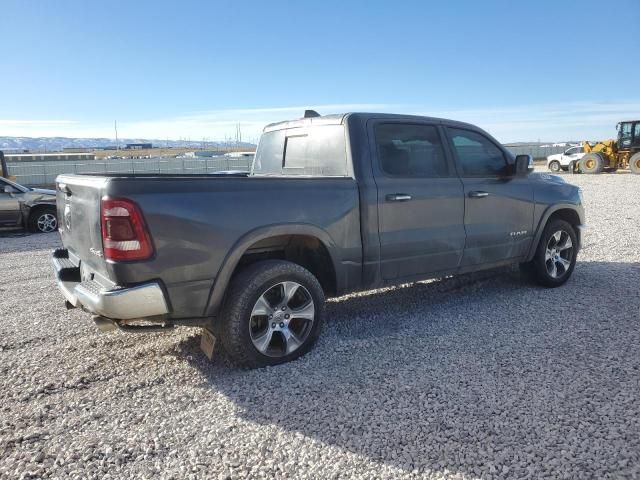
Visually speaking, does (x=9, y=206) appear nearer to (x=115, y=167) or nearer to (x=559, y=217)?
(x=559, y=217)

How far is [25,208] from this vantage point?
11.3m

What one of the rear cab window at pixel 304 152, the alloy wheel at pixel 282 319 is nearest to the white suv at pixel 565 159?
the rear cab window at pixel 304 152

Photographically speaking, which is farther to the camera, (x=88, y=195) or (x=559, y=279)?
(x=559, y=279)

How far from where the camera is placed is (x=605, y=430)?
112 inches

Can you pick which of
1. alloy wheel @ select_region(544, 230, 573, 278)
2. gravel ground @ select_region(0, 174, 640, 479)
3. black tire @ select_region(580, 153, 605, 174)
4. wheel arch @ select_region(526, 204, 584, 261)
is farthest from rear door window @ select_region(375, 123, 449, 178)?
black tire @ select_region(580, 153, 605, 174)

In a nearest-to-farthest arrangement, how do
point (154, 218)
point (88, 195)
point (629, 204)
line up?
point (154, 218) < point (88, 195) < point (629, 204)

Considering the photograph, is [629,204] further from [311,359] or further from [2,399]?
[2,399]

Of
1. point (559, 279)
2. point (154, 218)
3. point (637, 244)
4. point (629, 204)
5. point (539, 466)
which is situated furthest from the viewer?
point (629, 204)

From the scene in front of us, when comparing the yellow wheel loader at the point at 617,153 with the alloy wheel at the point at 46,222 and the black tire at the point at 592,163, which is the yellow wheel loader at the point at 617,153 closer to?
the black tire at the point at 592,163

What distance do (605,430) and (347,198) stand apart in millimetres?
2273

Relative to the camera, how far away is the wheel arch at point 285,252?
3.48m

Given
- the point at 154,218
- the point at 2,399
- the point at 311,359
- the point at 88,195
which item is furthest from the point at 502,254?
the point at 2,399

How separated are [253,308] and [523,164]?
10.7 feet

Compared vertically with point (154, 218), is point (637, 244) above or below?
below
